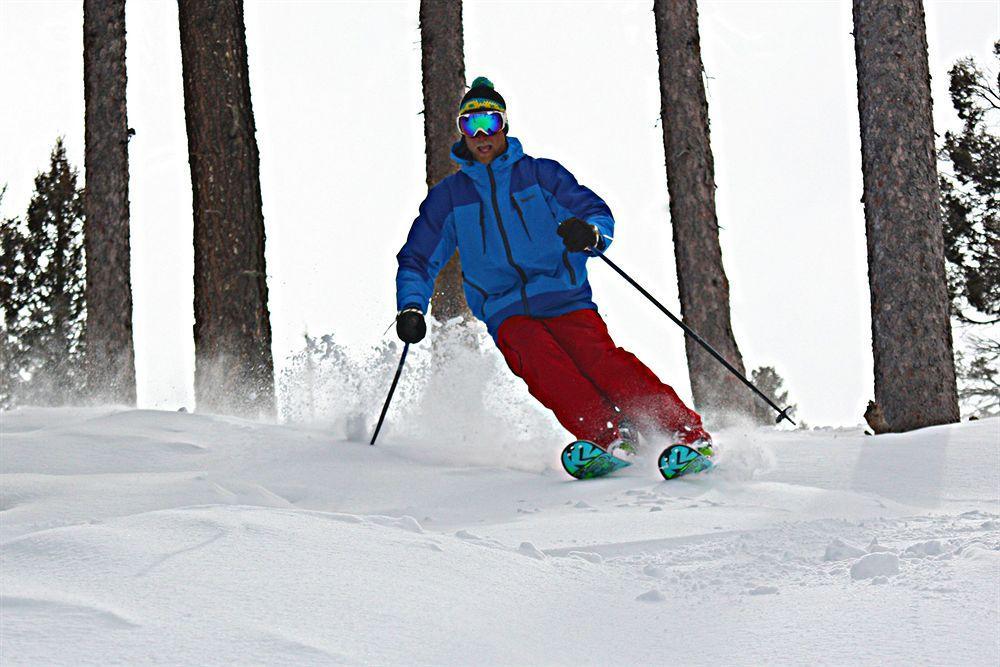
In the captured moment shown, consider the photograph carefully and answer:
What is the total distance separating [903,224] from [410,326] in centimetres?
316

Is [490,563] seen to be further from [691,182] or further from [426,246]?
[691,182]

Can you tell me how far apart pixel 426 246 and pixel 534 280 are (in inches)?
24.1

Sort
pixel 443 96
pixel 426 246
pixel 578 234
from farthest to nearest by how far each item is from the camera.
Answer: pixel 443 96
pixel 426 246
pixel 578 234

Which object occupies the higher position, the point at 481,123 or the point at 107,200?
the point at 107,200

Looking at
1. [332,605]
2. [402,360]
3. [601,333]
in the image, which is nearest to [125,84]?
[402,360]

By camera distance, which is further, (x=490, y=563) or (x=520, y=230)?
(x=520, y=230)

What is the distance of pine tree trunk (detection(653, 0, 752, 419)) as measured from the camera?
8922mm

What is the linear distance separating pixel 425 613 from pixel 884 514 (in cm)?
198

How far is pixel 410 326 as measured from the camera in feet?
16.0

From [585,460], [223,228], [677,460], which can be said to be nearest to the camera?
[677,460]

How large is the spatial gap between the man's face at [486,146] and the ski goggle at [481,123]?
0.02m

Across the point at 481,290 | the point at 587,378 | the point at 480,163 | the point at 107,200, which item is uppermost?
the point at 107,200

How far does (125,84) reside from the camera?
909 cm

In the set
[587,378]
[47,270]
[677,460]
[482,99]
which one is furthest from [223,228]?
[47,270]
